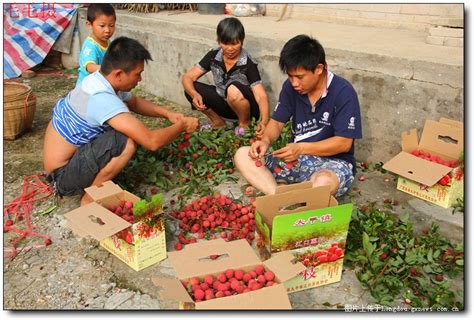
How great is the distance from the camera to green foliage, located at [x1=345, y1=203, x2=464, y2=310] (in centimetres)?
237

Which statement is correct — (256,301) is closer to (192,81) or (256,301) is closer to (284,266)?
(284,266)

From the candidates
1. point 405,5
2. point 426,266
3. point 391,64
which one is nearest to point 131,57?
point 391,64

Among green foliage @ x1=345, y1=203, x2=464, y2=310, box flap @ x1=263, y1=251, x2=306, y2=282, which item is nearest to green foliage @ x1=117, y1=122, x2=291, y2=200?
green foliage @ x1=345, y1=203, x2=464, y2=310

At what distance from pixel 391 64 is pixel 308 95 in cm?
85

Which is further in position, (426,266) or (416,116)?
(416,116)

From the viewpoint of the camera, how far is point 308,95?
3090 mm

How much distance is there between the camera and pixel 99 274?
263cm

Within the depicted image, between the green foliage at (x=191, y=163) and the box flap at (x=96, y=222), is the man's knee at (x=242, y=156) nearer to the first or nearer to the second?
the green foliage at (x=191, y=163)

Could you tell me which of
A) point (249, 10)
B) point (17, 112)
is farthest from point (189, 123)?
point (249, 10)

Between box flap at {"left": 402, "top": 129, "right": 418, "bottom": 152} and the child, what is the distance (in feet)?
3.75

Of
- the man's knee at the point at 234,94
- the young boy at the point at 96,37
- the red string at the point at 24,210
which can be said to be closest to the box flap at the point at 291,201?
the red string at the point at 24,210

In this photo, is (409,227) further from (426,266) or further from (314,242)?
(314,242)

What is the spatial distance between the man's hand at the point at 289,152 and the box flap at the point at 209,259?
2.56 ft

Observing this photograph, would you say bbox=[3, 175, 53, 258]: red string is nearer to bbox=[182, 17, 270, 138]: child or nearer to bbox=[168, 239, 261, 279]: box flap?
bbox=[168, 239, 261, 279]: box flap
